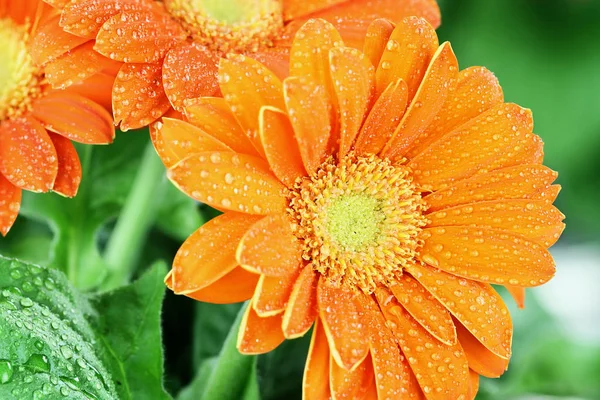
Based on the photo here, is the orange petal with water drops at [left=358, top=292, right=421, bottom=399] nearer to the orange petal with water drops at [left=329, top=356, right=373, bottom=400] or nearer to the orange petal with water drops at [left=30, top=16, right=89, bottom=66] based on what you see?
the orange petal with water drops at [left=329, top=356, right=373, bottom=400]

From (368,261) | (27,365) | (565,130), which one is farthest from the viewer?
(565,130)

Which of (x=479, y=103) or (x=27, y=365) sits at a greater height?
(x=479, y=103)

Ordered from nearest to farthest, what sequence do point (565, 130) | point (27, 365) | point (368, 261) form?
point (27, 365) < point (368, 261) < point (565, 130)

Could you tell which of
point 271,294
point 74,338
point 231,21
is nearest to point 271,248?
point 271,294

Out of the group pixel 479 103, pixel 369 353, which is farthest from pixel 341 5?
pixel 369 353

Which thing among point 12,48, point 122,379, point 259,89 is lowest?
point 122,379

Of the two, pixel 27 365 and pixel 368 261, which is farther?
pixel 368 261

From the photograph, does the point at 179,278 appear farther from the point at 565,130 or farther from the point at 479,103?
the point at 565,130
